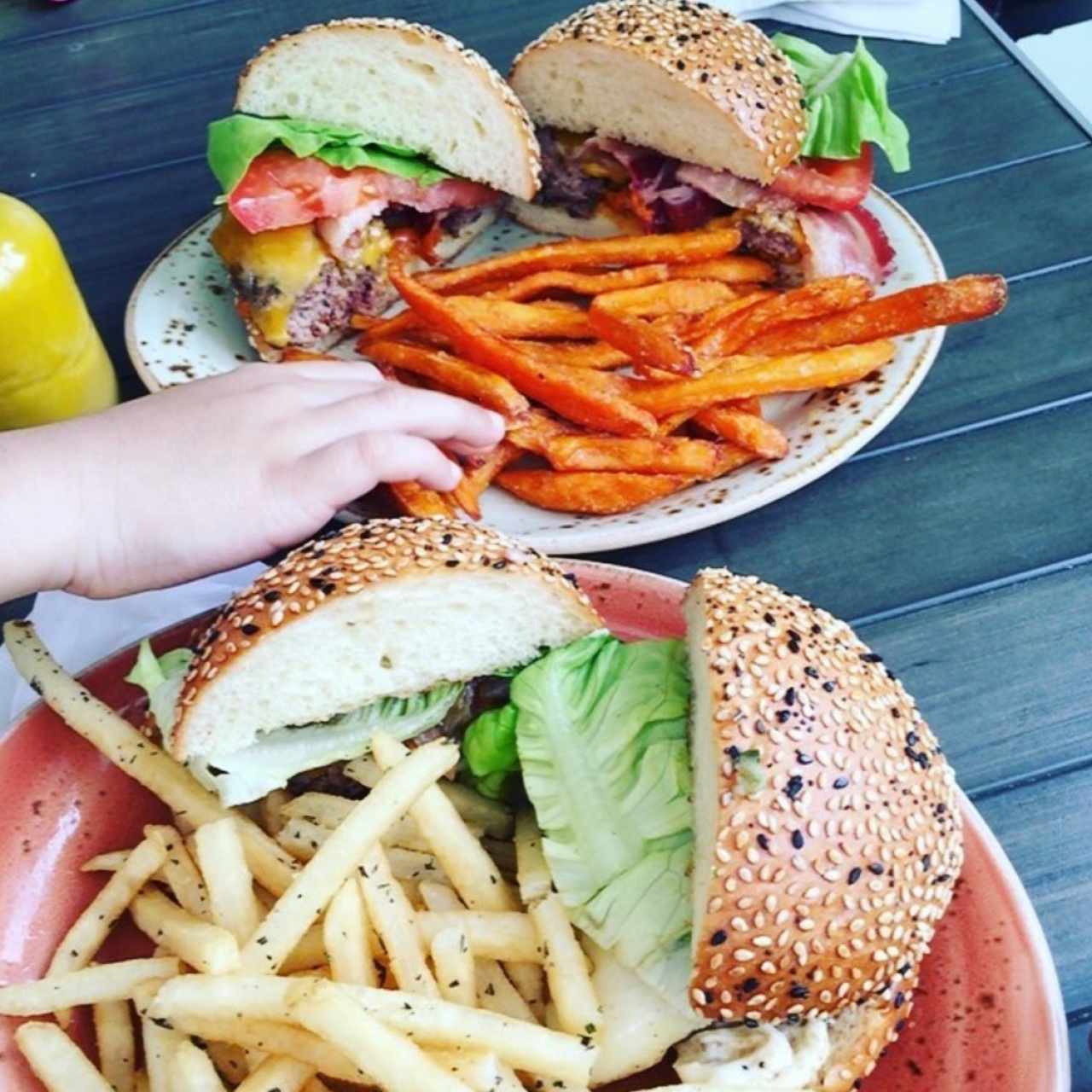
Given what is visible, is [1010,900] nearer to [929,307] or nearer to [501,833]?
[501,833]

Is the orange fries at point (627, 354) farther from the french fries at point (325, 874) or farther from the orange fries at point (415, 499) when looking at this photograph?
the french fries at point (325, 874)

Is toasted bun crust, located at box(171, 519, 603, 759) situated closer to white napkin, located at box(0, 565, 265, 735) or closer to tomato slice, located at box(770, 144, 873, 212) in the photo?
white napkin, located at box(0, 565, 265, 735)

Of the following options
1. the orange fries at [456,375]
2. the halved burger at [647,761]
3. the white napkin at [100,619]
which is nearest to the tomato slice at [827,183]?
the orange fries at [456,375]

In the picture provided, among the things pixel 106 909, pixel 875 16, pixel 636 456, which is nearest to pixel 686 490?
pixel 636 456

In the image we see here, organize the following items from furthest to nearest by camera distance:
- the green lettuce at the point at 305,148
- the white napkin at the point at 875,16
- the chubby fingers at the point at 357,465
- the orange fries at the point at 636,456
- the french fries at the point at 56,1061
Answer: the white napkin at the point at 875,16 → the green lettuce at the point at 305,148 → the orange fries at the point at 636,456 → the chubby fingers at the point at 357,465 → the french fries at the point at 56,1061

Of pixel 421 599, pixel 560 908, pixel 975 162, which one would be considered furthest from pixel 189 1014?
pixel 975 162

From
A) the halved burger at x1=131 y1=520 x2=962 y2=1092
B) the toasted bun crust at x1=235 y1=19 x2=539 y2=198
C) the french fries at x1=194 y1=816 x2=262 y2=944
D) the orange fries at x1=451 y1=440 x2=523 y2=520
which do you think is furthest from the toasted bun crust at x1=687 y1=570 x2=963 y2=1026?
the toasted bun crust at x1=235 y1=19 x2=539 y2=198
